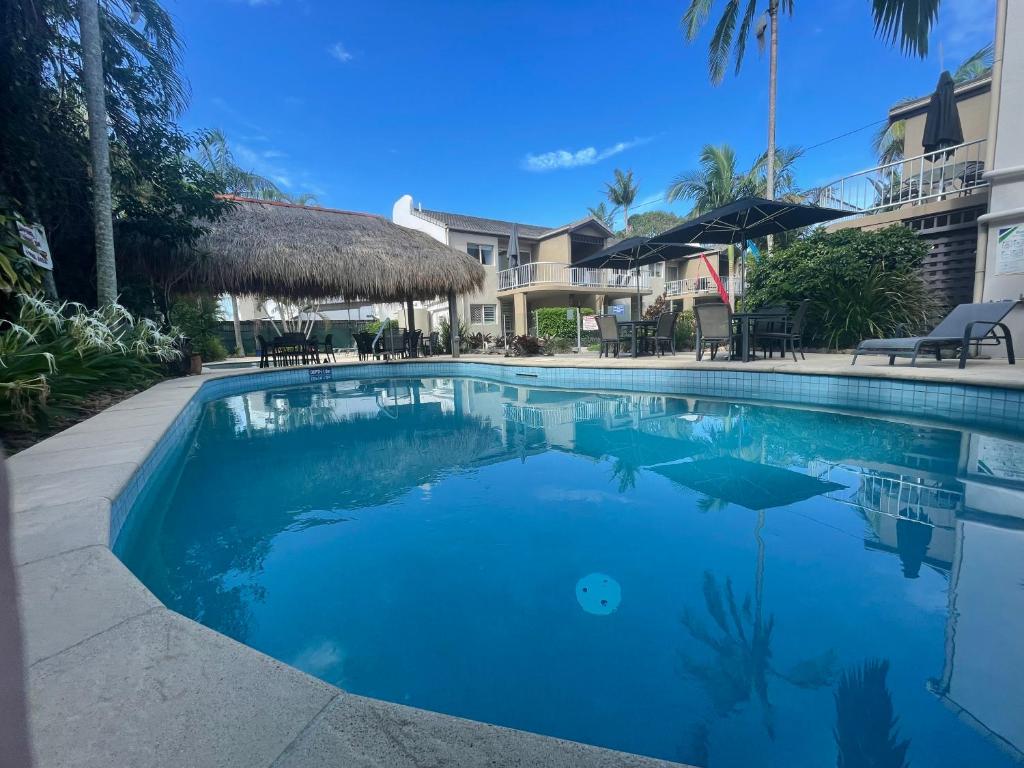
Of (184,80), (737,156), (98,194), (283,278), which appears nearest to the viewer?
(98,194)

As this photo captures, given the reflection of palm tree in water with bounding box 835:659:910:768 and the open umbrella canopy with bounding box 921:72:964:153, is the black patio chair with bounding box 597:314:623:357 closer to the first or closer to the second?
the open umbrella canopy with bounding box 921:72:964:153

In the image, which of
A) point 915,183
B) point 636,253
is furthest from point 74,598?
point 915,183

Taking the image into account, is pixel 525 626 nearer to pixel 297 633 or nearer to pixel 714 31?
pixel 297 633

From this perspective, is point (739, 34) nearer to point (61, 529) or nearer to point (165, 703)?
point (61, 529)

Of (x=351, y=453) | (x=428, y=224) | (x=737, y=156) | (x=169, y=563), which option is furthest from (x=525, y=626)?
(x=737, y=156)

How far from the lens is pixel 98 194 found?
6.61m

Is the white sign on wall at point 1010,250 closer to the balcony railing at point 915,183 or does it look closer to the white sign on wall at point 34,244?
the balcony railing at point 915,183

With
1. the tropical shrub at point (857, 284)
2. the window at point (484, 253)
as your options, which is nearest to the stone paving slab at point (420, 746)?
the tropical shrub at point (857, 284)

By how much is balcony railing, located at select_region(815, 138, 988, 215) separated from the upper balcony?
720 centimetres

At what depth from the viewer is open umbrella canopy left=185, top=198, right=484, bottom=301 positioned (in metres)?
10.5

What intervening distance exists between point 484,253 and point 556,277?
3.95 metres

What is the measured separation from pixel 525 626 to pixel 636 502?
1.45 m

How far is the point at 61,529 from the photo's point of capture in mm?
1791

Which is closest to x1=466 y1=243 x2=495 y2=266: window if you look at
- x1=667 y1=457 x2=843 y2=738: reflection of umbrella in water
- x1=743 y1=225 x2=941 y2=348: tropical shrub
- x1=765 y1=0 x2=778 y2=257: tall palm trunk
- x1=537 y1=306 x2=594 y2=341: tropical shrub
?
x1=537 y1=306 x2=594 y2=341: tropical shrub
